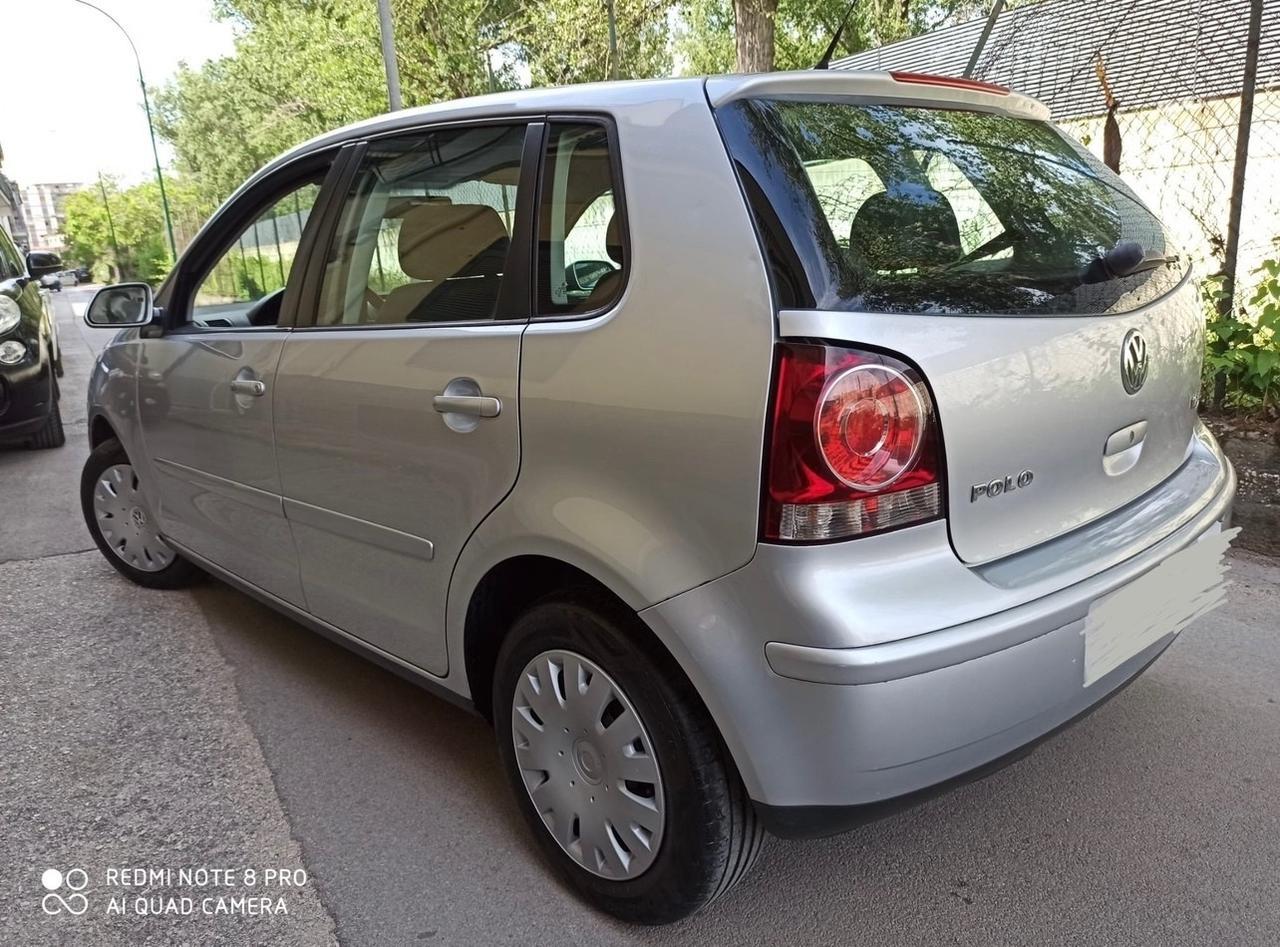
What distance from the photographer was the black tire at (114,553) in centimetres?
398

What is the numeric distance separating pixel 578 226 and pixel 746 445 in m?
0.74

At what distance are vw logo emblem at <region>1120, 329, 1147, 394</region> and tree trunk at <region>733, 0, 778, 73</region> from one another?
33.5 feet

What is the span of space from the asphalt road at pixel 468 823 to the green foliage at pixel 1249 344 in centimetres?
186

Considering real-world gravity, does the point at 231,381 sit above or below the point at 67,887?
above

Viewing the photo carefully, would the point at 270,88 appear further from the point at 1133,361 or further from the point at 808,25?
the point at 1133,361

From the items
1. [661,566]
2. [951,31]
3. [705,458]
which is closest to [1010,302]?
[705,458]

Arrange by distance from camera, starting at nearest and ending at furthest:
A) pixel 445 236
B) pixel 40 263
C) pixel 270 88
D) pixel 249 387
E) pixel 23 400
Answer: pixel 445 236 < pixel 249 387 < pixel 23 400 < pixel 40 263 < pixel 270 88

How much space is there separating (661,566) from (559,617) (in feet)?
1.15

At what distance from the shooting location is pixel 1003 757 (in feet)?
5.61

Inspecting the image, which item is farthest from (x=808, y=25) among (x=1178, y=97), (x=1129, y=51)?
(x=1178, y=97)

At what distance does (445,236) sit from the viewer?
7.86 ft

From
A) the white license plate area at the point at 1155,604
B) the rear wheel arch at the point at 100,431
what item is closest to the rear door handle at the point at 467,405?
the white license plate area at the point at 1155,604

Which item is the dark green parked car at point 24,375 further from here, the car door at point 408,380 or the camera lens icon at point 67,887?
the camera lens icon at point 67,887

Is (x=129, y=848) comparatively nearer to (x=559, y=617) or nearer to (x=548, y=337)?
(x=559, y=617)
